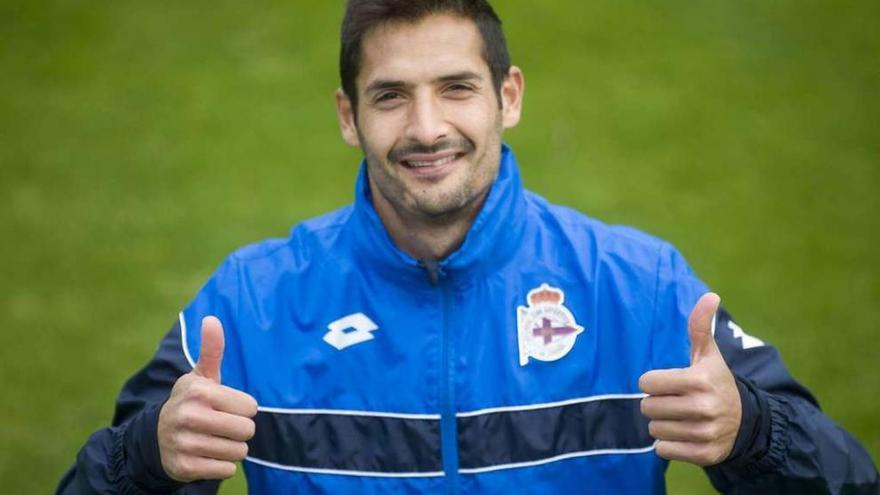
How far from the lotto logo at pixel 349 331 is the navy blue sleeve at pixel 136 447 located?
0.37m

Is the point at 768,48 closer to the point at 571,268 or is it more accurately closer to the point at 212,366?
the point at 571,268

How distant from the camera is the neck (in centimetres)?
366

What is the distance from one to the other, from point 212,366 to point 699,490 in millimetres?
2986

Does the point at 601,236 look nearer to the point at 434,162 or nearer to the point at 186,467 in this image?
the point at 434,162

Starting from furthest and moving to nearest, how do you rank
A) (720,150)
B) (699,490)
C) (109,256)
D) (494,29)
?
(720,150) → (109,256) → (699,490) → (494,29)

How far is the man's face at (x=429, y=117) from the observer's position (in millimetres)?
3568

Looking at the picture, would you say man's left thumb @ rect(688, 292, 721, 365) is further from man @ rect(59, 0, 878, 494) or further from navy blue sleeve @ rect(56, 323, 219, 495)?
navy blue sleeve @ rect(56, 323, 219, 495)

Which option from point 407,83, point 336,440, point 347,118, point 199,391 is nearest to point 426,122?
point 407,83

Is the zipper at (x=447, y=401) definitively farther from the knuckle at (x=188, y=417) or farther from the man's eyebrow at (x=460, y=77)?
the knuckle at (x=188, y=417)

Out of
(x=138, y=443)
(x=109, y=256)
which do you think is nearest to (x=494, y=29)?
(x=138, y=443)

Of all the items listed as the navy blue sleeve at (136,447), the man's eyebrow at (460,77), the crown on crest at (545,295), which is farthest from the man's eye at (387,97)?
the navy blue sleeve at (136,447)

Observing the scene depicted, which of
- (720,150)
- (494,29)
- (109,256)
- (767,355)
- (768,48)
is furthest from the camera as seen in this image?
(768,48)

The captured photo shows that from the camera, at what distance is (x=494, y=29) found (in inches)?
149

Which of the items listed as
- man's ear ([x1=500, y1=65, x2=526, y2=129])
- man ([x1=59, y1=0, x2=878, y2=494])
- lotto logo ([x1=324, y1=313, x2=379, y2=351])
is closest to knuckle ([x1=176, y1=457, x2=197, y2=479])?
man ([x1=59, y1=0, x2=878, y2=494])
